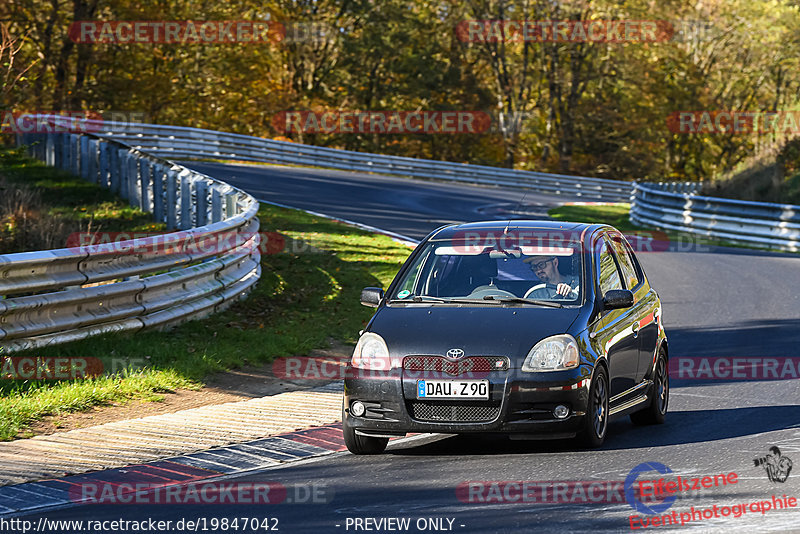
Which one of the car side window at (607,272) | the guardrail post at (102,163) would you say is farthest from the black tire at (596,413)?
the guardrail post at (102,163)

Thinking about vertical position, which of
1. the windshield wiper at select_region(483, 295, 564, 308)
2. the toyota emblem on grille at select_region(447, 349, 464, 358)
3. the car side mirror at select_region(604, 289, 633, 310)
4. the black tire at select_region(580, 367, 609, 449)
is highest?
the car side mirror at select_region(604, 289, 633, 310)

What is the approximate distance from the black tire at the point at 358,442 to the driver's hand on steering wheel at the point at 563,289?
68.7 inches

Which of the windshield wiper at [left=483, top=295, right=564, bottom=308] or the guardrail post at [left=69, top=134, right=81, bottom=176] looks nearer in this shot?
the windshield wiper at [left=483, top=295, right=564, bottom=308]

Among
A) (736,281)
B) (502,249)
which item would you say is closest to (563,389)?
(502,249)

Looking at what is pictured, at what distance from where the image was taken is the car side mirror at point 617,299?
8.51 meters

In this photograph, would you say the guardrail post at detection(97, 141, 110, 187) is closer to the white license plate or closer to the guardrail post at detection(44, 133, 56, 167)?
the guardrail post at detection(44, 133, 56, 167)

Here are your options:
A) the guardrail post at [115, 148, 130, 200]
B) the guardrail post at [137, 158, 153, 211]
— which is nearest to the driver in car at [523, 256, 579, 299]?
the guardrail post at [137, 158, 153, 211]

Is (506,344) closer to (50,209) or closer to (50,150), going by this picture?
(50,209)

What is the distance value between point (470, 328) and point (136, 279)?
4.64 metres

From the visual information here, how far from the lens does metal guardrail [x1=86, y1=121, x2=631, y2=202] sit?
131ft

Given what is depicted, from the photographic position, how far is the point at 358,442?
26.5 feet

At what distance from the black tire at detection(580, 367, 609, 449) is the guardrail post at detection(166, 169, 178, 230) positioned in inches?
522

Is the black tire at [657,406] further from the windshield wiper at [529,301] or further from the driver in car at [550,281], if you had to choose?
the windshield wiper at [529,301]

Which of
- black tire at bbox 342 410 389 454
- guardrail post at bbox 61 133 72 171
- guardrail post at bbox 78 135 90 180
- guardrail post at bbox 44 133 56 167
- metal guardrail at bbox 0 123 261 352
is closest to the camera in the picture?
black tire at bbox 342 410 389 454
